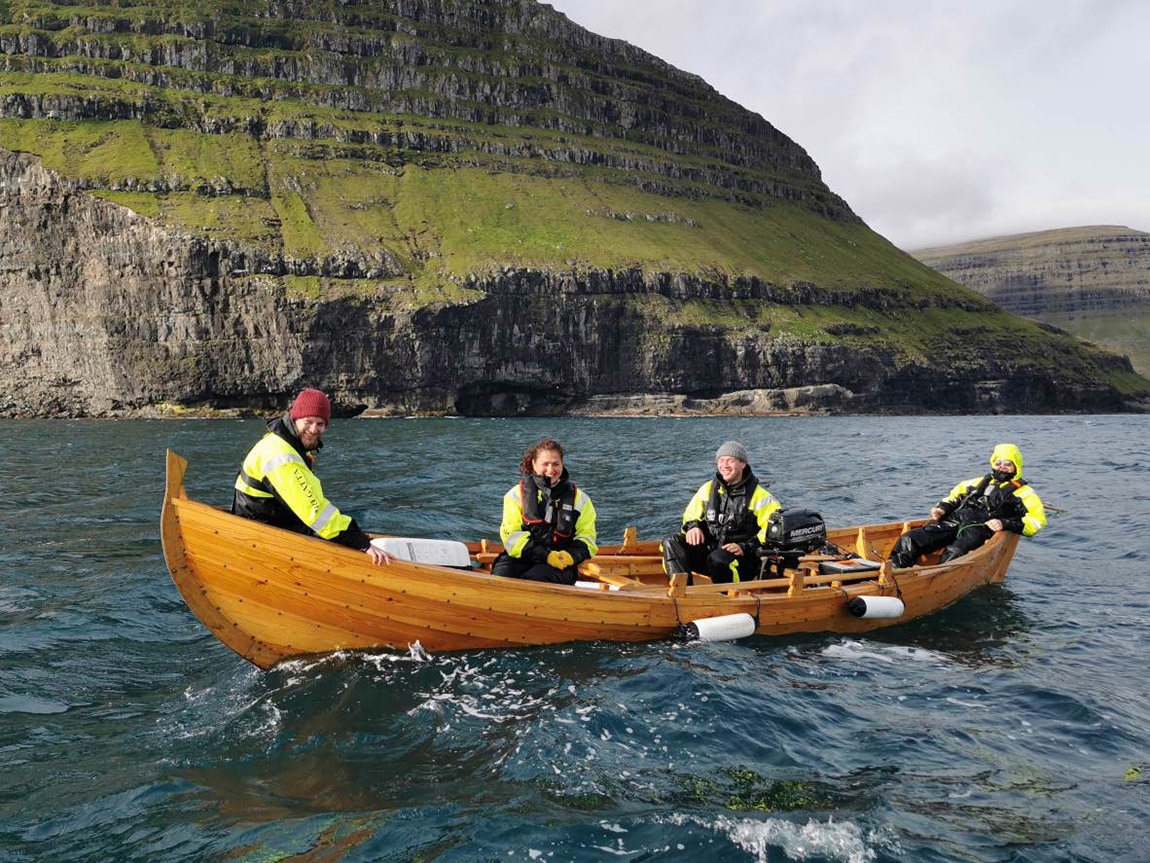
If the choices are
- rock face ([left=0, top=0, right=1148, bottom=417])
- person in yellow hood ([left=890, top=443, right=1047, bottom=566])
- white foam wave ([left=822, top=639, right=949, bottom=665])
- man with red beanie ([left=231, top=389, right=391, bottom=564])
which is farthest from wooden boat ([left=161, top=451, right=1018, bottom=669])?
rock face ([left=0, top=0, right=1148, bottom=417])

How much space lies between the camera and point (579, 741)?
7.99 metres

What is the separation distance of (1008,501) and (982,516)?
0.56m

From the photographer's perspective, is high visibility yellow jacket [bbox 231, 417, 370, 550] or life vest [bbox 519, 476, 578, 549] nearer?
high visibility yellow jacket [bbox 231, 417, 370, 550]

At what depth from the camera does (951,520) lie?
16281 mm

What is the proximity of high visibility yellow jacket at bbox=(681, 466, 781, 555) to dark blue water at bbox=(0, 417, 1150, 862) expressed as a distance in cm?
180

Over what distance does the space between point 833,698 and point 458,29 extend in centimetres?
18384

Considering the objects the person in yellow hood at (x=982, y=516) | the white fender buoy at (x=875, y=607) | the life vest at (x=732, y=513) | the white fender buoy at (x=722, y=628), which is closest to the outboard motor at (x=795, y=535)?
the life vest at (x=732, y=513)

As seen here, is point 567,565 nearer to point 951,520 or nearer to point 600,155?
point 951,520

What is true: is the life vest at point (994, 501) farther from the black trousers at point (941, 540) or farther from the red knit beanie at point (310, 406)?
the red knit beanie at point (310, 406)

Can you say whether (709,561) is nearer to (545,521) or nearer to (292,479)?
(545,521)

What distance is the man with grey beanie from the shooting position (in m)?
12.4

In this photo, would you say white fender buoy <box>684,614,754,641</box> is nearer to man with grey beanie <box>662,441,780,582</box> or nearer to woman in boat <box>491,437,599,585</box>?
man with grey beanie <box>662,441,780,582</box>

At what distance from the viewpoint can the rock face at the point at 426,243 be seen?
95062 mm

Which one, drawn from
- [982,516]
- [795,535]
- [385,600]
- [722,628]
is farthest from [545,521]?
[982,516]
